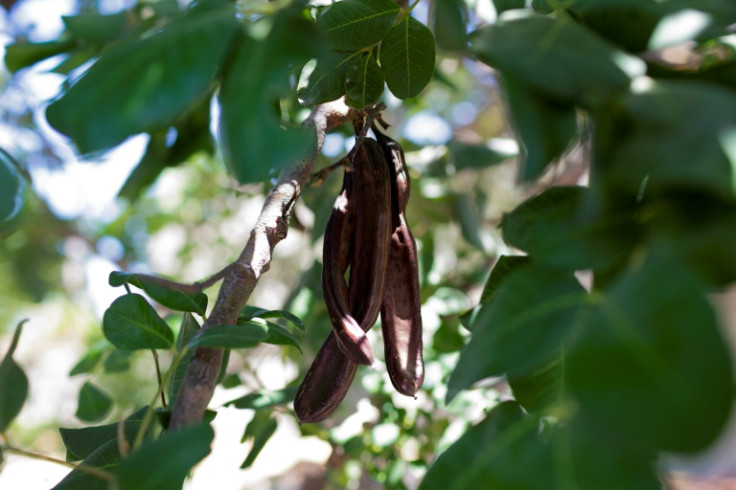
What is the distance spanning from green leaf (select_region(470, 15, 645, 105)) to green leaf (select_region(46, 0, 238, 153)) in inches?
6.2

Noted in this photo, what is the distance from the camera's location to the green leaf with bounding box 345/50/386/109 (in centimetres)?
67

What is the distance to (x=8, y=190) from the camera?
47 centimetres

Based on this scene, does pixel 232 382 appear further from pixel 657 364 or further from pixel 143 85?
pixel 657 364

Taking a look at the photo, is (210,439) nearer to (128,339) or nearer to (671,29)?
(128,339)

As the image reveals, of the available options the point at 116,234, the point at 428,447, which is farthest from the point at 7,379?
the point at 116,234

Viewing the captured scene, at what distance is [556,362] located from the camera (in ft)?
1.72

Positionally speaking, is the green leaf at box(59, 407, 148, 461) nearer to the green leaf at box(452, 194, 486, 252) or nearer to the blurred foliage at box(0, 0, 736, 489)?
the blurred foliage at box(0, 0, 736, 489)

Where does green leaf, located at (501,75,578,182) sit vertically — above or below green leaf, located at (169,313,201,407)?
above

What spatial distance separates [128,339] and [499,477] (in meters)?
0.33

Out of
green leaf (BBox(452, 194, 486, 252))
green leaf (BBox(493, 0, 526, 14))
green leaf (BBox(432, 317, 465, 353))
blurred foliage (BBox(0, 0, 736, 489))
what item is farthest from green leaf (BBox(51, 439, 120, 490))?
green leaf (BBox(452, 194, 486, 252))

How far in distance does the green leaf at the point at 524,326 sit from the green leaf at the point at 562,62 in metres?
0.10

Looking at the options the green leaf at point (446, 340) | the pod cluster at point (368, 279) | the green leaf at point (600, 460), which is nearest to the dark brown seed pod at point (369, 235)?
the pod cluster at point (368, 279)

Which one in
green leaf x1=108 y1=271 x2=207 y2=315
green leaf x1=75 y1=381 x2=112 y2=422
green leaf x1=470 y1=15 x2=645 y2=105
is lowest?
green leaf x1=75 y1=381 x2=112 y2=422

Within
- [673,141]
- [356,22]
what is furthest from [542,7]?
[673,141]
